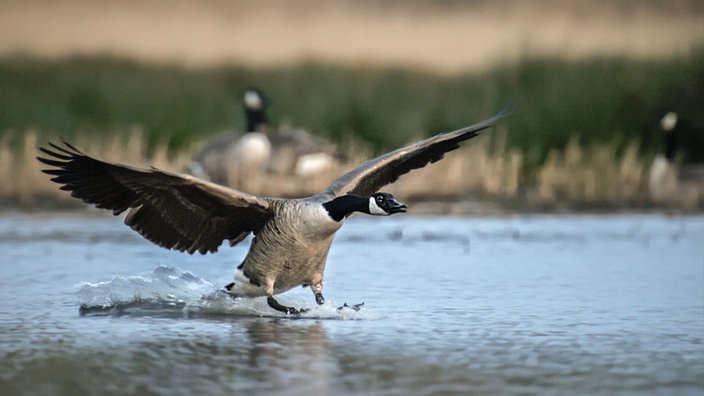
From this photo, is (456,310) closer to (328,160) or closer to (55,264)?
(55,264)

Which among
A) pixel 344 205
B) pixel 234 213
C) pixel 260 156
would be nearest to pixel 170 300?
pixel 234 213

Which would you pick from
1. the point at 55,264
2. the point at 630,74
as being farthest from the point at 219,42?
the point at 55,264

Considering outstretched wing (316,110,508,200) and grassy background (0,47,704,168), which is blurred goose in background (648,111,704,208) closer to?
grassy background (0,47,704,168)

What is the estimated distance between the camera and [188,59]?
22688 mm

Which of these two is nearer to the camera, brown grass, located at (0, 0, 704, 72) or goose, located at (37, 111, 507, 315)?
goose, located at (37, 111, 507, 315)

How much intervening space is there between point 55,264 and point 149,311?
2729 millimetres

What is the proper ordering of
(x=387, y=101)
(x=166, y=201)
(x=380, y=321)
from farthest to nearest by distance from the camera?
Result: (x=387, y=101)
(x=166, y=201)
(x=380, y=321)

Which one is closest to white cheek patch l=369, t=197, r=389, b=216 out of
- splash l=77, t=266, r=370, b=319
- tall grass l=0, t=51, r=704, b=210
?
splash l=77, t=266, r=370, b=319

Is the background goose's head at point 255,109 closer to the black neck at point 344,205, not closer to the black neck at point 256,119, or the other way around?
the black neck at point 256,119

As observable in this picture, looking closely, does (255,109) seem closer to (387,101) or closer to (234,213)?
(387,101)

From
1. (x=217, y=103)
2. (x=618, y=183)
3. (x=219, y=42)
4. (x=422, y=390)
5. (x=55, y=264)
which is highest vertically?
(x=219, y=42)

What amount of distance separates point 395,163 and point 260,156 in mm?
8159

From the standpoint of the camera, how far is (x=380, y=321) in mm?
8039

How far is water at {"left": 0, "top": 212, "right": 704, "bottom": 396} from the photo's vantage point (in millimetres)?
6227
